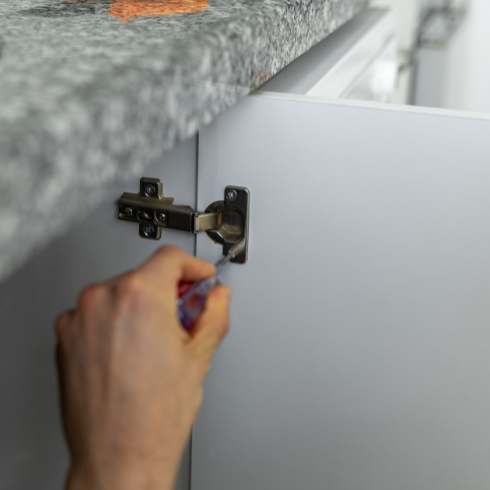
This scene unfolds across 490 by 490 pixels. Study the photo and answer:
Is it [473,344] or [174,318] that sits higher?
[174,318]

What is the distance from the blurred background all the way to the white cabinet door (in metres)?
1.30

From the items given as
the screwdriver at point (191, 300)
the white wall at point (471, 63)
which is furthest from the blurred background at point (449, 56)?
the screwdriver at point (191, 300)

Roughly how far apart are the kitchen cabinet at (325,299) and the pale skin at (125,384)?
0.22 metres

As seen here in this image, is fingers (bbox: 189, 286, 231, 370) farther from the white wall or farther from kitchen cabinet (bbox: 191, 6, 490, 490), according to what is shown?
the white wall

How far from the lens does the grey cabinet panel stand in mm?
513

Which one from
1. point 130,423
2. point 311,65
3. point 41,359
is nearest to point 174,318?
point 130,423

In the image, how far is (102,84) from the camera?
0.88 feet

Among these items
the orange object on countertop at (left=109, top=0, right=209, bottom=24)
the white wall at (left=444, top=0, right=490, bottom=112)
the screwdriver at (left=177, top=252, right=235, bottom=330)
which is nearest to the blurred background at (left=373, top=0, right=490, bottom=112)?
the white wall at (left=444, top=0, right=490, bottom=112)

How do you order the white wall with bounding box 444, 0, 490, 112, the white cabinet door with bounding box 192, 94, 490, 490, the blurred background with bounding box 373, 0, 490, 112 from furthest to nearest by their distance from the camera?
1. the white wall with bounding box 444, 0, 490, 112
2. the blurred background with bounding box 373, 0, 490, 112
3. the white cabinet door with bounding box 192, 94, 490, 490

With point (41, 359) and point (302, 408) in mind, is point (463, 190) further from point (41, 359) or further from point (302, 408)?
point (41, 359)

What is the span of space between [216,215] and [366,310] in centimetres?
15

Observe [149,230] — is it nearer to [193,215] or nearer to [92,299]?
[193,215]

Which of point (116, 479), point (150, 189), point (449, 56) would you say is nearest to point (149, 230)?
point (150, 189)

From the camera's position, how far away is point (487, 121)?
1.34 feet
